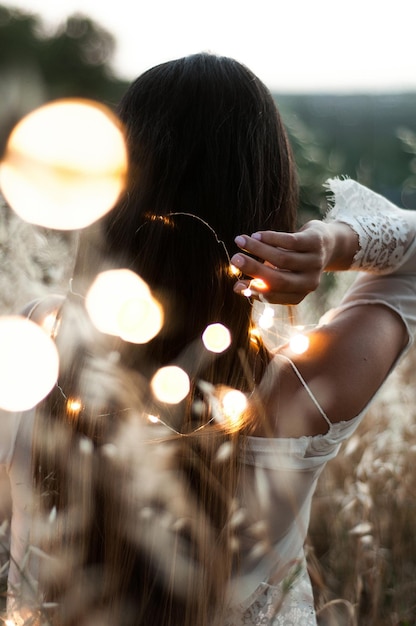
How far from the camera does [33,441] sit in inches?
42.5

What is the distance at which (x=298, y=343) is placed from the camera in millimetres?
1048

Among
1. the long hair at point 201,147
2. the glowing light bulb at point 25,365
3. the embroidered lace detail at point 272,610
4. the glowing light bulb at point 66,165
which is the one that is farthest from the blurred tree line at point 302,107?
the embroidered lace detail at point 272,610

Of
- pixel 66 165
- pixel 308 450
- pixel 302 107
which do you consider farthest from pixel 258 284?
pixel 302 107

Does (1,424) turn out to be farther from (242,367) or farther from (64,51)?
(64,51)

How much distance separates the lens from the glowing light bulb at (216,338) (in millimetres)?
1019

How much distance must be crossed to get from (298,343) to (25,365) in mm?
425

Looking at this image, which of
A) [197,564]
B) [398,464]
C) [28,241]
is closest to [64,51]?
[28,241]

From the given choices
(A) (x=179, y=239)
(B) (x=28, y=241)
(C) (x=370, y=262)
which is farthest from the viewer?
(B) (x=28, y=241)

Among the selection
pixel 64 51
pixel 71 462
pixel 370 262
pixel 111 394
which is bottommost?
pixel 64 51

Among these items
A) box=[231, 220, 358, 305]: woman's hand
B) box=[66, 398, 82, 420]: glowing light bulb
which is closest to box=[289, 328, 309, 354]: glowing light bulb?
box=[231, 220, 358, 305]: woman's hand

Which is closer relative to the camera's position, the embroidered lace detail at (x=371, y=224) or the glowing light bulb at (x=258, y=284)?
the glowing light bulb at (x=258, y=284)

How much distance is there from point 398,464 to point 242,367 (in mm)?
773

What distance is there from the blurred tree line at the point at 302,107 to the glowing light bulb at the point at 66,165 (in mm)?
250

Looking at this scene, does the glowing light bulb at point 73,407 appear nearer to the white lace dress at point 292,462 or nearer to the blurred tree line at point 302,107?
the white lace dress at point 292,462
